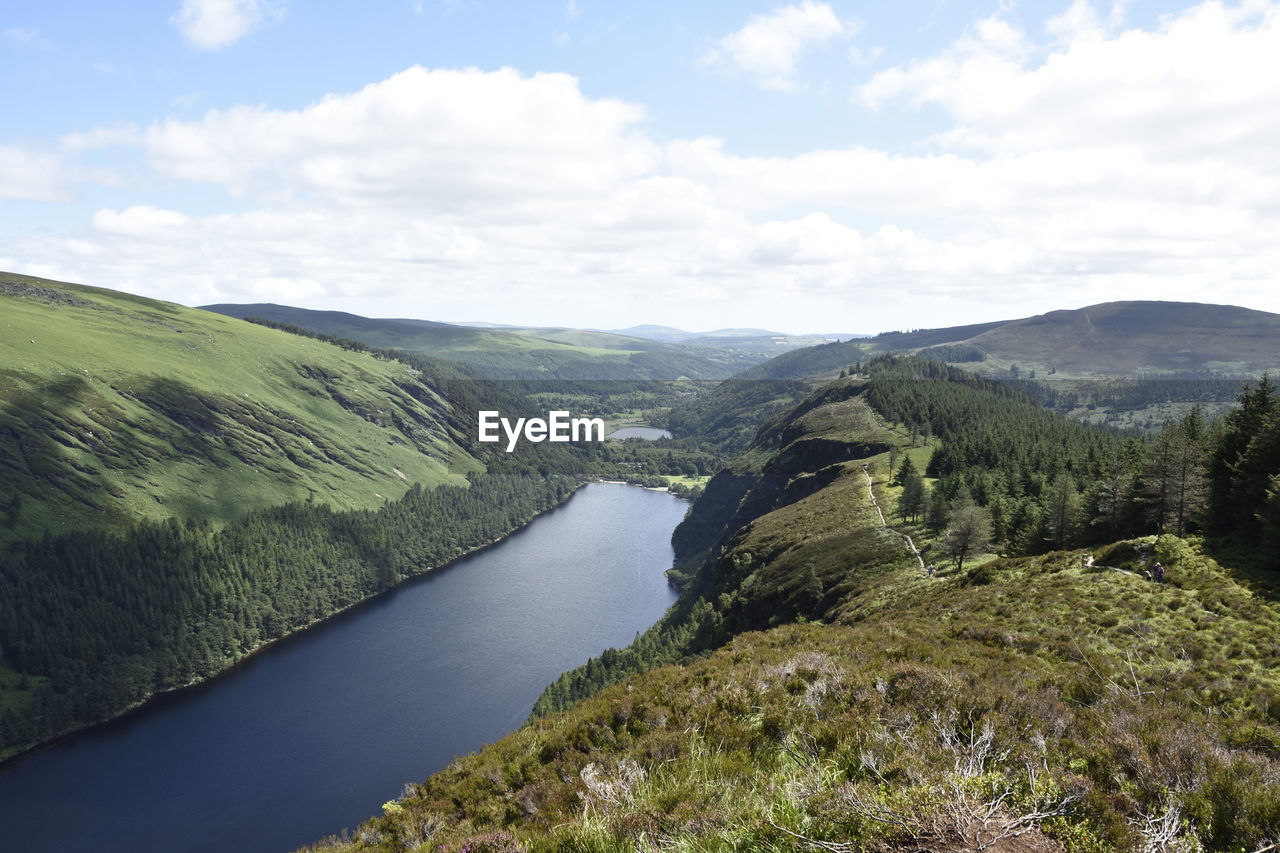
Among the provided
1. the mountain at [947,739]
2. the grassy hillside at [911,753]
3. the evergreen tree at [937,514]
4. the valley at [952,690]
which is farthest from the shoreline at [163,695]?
the evergreen tree at [937,514]

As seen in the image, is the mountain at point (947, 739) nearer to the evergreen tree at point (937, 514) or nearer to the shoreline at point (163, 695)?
the evergreen tree at point (937, 514)

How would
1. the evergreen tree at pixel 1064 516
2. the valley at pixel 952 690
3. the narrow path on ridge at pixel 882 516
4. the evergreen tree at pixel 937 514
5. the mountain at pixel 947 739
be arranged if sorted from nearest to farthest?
the mountain at pixel 947 739
the valley at pixel 952 690
the evergreen tree at pixel 1064 516
the narrow path on ridge at pixel 882 516
the evergreen tree at pixel 937 514

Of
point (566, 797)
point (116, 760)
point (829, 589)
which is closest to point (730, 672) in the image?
point (566, 797)

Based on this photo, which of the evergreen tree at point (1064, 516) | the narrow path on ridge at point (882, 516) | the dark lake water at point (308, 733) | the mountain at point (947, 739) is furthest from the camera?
the dark lake water at point (308, 733)

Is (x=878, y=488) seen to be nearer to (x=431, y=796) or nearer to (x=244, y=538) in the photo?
(x=431, y=796)

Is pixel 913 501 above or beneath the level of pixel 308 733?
above

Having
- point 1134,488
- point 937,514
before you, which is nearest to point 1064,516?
point 1134,488

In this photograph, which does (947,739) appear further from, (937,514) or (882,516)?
(882,516)

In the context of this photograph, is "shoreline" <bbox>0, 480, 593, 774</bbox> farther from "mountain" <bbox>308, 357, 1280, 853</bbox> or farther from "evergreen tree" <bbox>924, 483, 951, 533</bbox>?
"evergreen tree" <bbox>924, 483, 951, 533</bbox>
